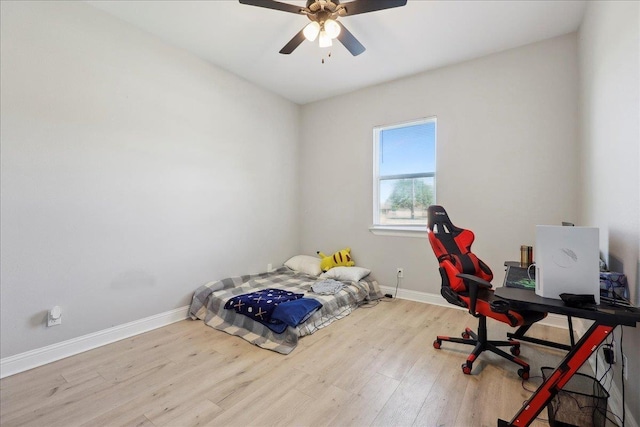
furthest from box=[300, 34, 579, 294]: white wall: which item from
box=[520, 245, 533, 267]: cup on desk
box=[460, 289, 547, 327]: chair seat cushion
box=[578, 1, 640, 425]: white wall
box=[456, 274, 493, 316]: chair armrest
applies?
box=[456, 274, 493, 316]: chair armrest

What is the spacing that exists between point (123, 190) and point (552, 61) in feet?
14.3

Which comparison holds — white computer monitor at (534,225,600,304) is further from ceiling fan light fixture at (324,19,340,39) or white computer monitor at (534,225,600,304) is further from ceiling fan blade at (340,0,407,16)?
ceiling fan light fixture at (324,19,340,39)

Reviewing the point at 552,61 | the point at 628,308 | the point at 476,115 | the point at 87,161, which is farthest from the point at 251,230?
the point at 552,61

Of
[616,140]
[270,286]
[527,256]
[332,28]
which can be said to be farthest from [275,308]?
[616,140]

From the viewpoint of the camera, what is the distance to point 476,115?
314 cm

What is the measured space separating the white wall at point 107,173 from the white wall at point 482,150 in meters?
1.59

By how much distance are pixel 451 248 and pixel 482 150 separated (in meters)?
1.42

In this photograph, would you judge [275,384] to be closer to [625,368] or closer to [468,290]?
[468,290]

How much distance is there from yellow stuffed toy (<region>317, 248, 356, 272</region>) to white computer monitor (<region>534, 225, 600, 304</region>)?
103 inches

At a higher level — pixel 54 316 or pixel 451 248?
pixel 451 248

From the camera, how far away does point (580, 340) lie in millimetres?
1206

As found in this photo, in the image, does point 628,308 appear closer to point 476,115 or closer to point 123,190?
point 476,115

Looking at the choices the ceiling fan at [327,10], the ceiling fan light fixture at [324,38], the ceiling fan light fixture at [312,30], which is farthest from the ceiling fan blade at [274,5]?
the ceiling fan light fixture at [324,38]

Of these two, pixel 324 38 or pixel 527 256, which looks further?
pixel 527 256
